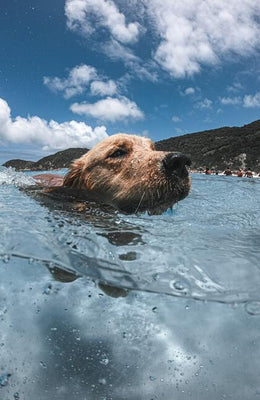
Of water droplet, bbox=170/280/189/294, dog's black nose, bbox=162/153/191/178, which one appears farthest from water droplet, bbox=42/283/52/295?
dog's black nose, bbox=162/153/191/178

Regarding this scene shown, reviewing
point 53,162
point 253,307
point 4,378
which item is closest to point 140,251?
point 253,307

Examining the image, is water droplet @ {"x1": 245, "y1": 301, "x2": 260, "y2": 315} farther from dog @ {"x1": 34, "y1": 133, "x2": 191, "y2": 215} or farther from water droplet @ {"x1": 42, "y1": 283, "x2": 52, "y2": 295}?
dog @ {"x1": 34, "y1": 133, "x2": 191, "y2": 215}

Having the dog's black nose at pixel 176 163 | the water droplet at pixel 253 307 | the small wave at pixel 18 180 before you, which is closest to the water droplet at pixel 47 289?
the water droplet at pixel 253 307

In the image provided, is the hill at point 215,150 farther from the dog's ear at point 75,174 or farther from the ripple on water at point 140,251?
the ripple on water at point 140,251

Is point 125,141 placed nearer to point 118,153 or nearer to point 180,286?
point 118,153

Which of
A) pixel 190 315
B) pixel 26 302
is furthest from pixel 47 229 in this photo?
pixel 190 315

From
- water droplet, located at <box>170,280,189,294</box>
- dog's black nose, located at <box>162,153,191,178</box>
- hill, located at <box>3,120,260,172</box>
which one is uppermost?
hill, located at <box>3,120,260,172</box>

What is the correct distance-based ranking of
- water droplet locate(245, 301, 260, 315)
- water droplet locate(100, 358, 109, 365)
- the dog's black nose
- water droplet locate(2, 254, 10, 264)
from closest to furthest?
water droplet locate(100, 358, 109, 365) → water droplet locate(245, 301, 260, 315) → water droplet locate(2, 254, 10, 264) → the dog's black nose

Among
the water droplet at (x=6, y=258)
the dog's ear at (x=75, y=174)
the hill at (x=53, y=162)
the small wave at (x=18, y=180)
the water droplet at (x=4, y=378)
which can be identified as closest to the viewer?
the water droplet at (x=4, y=378)
